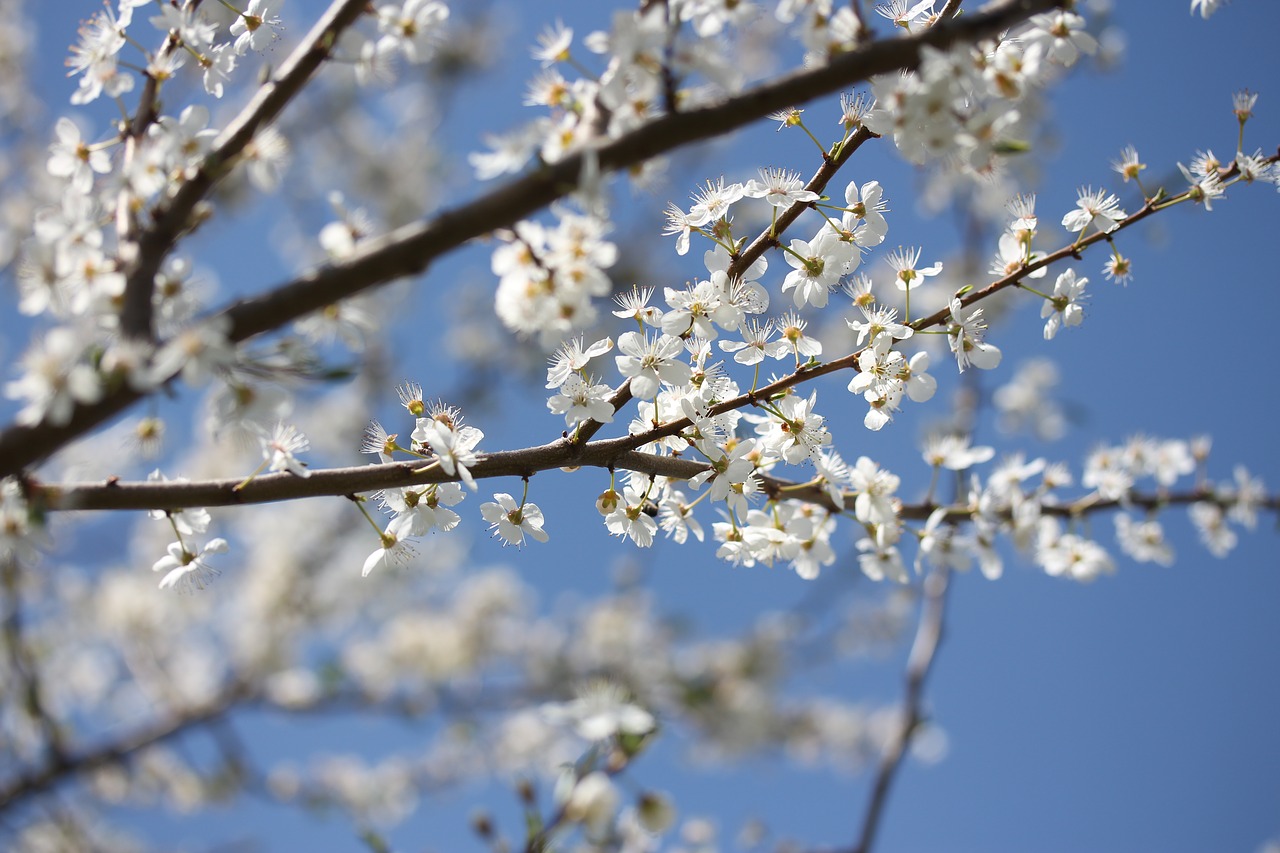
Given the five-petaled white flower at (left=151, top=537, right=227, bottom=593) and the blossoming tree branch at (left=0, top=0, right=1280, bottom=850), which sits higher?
the blossoming tree branch at (left=0, top=0, right=1280, bottom=850)

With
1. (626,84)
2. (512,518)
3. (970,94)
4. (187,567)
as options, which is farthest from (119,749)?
(970,94)

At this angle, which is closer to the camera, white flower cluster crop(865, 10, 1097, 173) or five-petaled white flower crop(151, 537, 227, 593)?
white flower cluster crop(865, 10, 1097, 173)

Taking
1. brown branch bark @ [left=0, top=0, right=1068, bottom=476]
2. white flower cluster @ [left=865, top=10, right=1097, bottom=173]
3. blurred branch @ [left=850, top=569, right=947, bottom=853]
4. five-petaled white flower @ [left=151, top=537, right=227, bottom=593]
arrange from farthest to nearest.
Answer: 1. blurred branch @ [left=850, top=569, right=947, bottom=853]
2. five-petaled white flower @ [left=151, top=537, right=227, bottom=593]
3. white flower cluster @ [left=865, top=10, right=1097, bottom=173]
4. brown branch bark @ [left=0, top=0, right=1068, bottom=476]

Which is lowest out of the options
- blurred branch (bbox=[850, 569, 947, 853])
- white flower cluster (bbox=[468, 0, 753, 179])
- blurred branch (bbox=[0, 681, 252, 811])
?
blurred branch (bbox=[0, 681, 252, 811])

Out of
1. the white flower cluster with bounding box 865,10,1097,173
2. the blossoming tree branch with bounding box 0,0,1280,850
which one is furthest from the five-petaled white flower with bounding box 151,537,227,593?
the white flower cluster with bounding box 865,10,1097,173

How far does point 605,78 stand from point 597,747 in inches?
56.6

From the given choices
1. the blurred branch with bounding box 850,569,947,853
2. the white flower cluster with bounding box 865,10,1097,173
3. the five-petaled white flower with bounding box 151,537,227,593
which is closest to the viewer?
the white flower cluster with bounding box 865,10,1097,173

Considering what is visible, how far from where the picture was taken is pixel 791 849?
3.65 meters

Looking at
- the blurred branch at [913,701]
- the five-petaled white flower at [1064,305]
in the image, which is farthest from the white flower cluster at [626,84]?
the blurred branch at [913,701]

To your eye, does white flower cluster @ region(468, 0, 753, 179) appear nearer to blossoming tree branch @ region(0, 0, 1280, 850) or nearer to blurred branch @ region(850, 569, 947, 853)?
blossoming tree branch @ region(0, 0, 1280, 850)

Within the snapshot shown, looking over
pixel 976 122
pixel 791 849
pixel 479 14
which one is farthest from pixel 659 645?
pixel 976 122

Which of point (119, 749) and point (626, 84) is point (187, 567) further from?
point (119, 749)

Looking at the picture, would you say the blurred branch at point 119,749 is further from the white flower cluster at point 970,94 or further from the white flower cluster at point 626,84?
the white flower cluster at point 970,94

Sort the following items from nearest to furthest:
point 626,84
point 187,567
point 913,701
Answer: point 626,84
point 187,567
point 913,701
